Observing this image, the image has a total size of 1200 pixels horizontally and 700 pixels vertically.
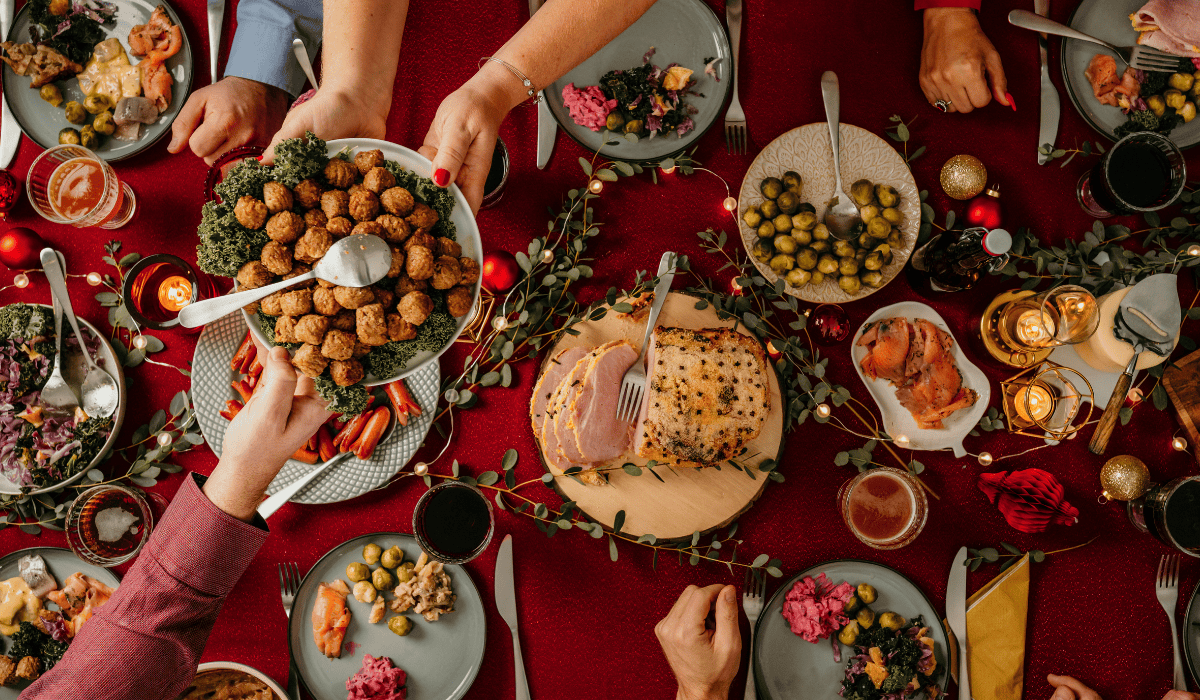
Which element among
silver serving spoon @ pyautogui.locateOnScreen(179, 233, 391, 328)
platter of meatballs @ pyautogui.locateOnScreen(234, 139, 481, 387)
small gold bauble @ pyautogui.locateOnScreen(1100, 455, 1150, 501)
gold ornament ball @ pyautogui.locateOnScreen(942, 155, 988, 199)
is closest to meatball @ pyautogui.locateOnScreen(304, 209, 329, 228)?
platter of meatballs @ pyautogui.locateOnScreen(234, 139, 481, 387)

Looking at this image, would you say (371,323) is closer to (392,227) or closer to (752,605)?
(392,227)

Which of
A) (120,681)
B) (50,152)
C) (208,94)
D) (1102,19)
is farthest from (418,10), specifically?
(1102,19)

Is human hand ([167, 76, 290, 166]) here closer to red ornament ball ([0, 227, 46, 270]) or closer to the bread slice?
red ornament ball ([0, 227, 46, 270])

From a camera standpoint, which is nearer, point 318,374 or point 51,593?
point 318,374

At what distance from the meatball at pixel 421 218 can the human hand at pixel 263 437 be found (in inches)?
21.7

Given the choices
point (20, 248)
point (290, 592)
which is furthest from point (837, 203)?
point (20, 248)

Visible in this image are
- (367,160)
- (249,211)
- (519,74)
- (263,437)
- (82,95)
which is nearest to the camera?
(249,211)

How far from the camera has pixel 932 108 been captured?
2541mm

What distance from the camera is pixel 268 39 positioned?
2330mm

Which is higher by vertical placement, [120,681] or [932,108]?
[932,108]

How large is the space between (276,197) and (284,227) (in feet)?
0.27

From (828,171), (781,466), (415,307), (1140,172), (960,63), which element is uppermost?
(960,63)

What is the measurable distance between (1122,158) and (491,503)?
2783 mm

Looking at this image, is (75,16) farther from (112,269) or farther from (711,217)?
(711,217)
